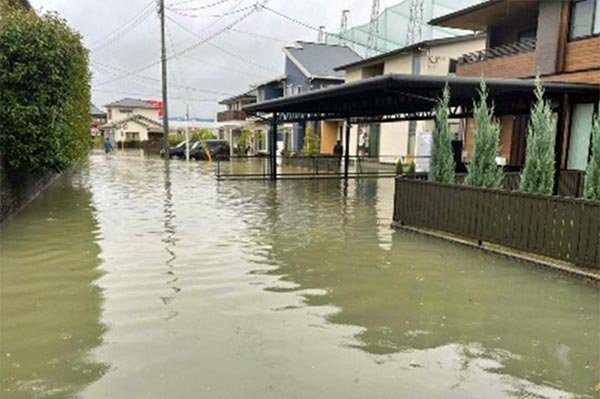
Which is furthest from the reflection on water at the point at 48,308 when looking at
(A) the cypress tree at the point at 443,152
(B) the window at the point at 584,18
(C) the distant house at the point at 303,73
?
(C) the distant house at the point at 303,73

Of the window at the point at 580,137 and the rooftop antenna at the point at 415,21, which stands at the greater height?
the rooftop antenna at the point at 415,21

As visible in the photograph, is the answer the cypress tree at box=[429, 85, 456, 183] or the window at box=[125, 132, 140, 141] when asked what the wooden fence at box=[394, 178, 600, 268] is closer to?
the cypress tree at box=[429, 85, 456, 183]

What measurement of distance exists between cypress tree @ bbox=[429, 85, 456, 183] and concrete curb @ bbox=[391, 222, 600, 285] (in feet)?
3.52

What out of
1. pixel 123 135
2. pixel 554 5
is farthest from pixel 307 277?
pixel 123 135

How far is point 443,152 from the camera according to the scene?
9195 millimetres

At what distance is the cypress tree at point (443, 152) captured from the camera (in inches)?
360

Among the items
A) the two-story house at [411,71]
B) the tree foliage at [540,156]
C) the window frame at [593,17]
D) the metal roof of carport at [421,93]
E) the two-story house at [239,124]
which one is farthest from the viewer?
the two-story house at [239,124]

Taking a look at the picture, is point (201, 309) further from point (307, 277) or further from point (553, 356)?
point (553, 356)

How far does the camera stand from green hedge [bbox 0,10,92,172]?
30.3 ft

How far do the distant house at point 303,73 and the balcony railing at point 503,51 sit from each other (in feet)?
57.2

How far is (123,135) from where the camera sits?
59656mm

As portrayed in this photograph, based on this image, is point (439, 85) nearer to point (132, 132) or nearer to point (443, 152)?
point (443, 152)

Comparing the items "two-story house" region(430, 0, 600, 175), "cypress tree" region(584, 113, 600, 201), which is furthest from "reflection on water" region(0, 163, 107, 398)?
"two-story house" region(430, 0, 600, 175)

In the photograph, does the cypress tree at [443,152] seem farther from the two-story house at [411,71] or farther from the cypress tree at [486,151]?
the two-story house at [411,71]
